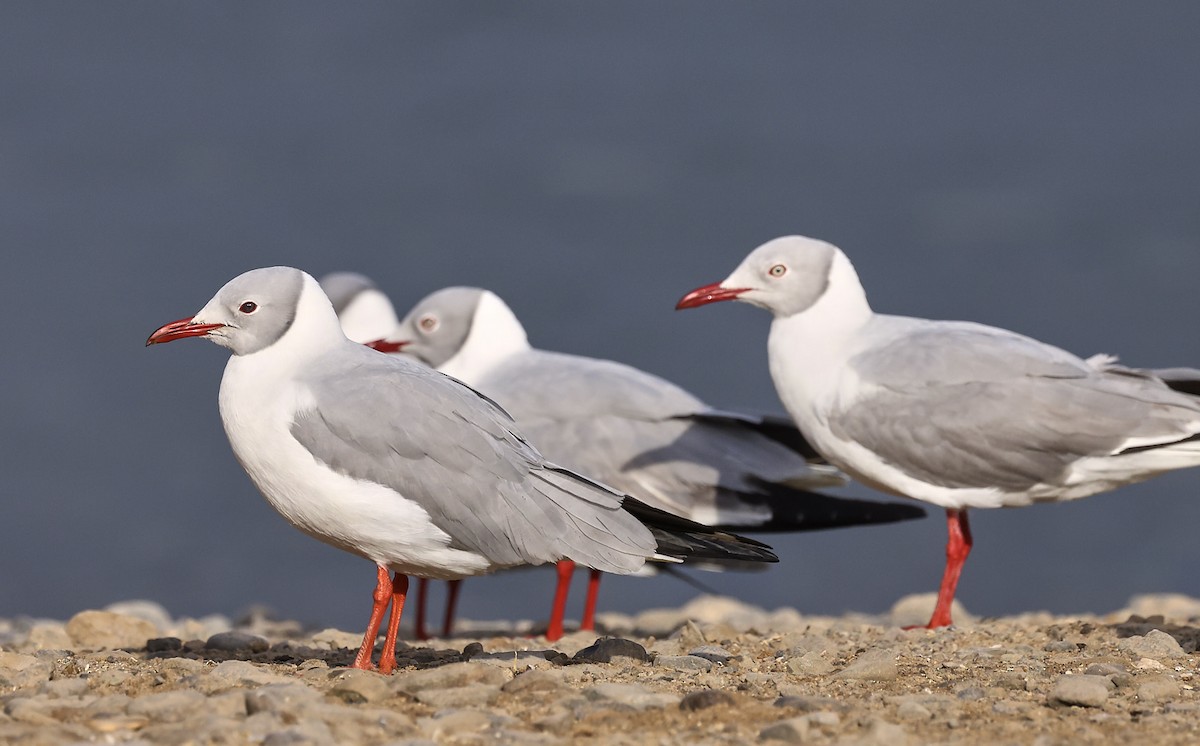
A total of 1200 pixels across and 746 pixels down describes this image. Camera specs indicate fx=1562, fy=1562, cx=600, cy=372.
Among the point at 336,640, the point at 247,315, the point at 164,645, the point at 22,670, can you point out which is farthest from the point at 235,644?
the point at 247,315

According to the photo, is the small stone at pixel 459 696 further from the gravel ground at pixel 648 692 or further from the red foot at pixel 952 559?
the red foot at pixel 952 559

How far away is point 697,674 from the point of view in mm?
6191

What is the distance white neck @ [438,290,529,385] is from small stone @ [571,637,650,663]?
4.31 metres

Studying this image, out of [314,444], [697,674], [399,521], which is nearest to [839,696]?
[697,674]

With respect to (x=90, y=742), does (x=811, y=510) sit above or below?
above

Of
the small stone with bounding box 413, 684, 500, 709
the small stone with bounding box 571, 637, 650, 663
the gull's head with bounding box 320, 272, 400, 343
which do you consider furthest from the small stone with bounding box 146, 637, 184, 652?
the gull's head with bounding box 320, 272, 400, 343

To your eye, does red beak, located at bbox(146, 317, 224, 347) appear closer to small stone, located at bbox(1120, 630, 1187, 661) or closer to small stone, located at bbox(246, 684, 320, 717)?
small stone, located at bbox(246, 684, 320, 717)

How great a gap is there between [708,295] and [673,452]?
104cm

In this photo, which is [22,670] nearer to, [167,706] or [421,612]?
[167,706]

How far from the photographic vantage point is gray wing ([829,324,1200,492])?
8.36 metres

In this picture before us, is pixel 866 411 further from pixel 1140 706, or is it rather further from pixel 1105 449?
pixel 1140 706

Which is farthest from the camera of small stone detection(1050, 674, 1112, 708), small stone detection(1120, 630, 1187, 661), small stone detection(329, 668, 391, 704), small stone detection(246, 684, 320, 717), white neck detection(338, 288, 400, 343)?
white neck detection(338, 288, 400, 343)

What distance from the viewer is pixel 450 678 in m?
5.50

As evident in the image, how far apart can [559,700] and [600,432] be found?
4.42m
